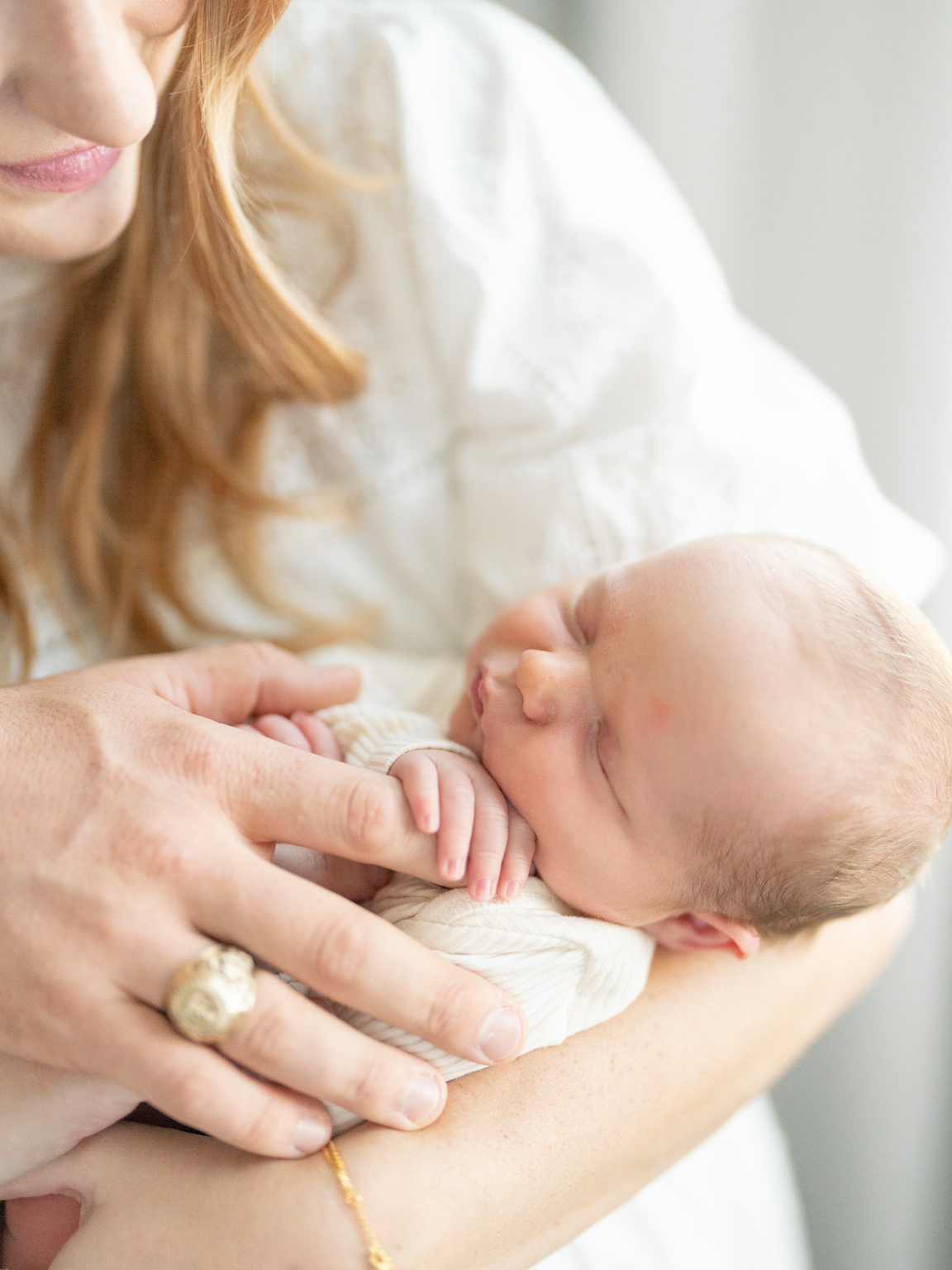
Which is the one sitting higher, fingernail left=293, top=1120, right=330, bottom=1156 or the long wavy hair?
the long wavy hair

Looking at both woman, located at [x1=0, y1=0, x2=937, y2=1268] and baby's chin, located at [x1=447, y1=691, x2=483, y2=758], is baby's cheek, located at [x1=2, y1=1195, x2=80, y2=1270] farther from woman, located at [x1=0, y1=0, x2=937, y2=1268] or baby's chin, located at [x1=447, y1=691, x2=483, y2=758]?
baby's chin, located at [x1=447, y1=691, x2=483, y2=758]

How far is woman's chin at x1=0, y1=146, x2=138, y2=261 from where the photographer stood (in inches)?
36.4

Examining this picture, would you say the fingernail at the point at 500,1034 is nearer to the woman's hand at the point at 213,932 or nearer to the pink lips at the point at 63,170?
the woman's hand at the point at 213,932

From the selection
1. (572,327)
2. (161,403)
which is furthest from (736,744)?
(161,403)

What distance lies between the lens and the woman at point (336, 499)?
0.78 m

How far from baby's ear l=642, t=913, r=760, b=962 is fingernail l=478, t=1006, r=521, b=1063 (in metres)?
0.23

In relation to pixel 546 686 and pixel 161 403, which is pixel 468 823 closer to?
pixel 546 686

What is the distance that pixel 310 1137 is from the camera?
81cm

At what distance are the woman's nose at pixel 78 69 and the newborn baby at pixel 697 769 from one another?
→ 55cm

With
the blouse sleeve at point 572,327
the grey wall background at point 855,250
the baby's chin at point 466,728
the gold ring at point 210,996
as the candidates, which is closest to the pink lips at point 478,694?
the baby's chin at point 466,728

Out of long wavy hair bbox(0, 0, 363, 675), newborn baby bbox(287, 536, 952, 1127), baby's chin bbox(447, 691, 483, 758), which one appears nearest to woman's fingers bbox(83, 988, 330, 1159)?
newborn baby bbox(287, 536, 952, 1127)

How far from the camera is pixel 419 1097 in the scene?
0.81 meters

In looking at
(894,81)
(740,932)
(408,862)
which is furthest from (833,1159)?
(894,81)

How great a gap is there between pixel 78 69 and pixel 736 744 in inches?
28.9
